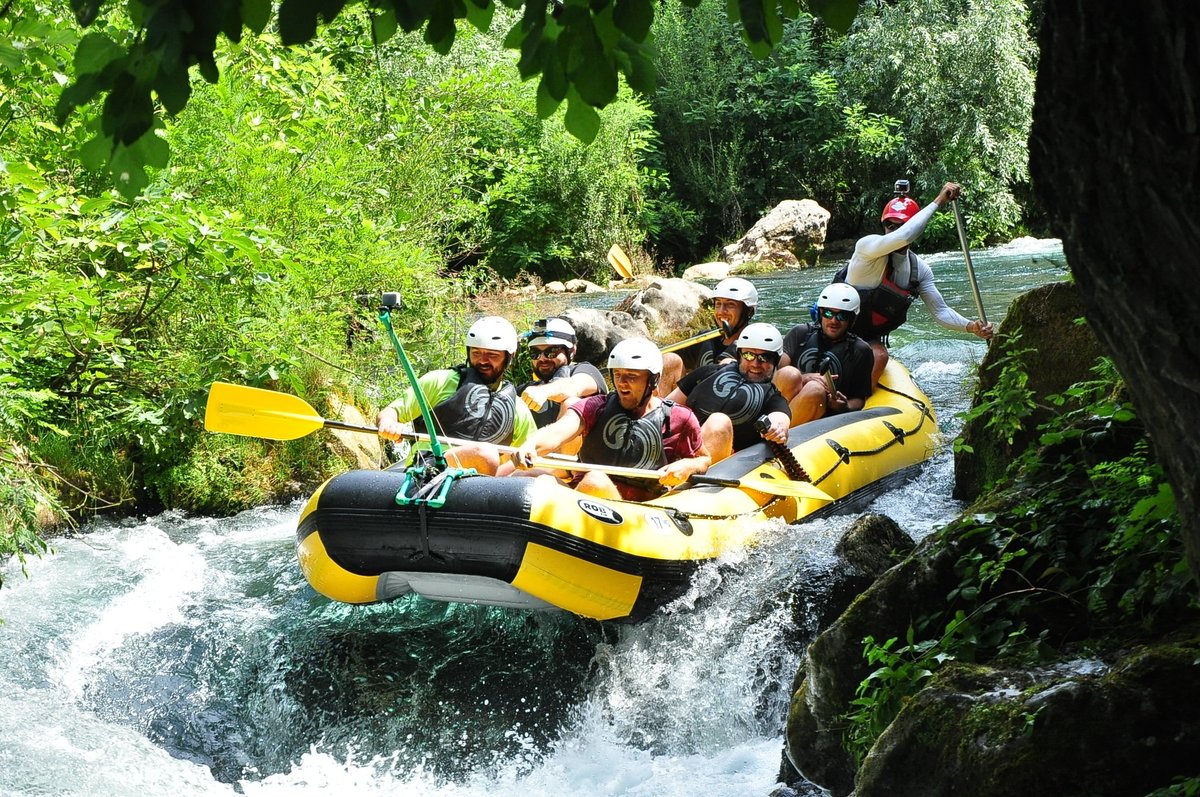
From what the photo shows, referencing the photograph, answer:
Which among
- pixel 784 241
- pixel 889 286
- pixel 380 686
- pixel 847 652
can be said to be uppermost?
pixel 889 286

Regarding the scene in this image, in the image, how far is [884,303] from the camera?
7.59 m

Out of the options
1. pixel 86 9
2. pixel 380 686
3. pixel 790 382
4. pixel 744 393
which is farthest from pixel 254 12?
pixel 790 382

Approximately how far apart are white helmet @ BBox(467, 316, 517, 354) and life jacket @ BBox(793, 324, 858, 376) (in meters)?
2.40

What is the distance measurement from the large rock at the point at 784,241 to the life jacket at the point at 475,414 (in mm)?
14557

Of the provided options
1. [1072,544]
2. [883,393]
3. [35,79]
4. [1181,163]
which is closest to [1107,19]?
[1181,163]

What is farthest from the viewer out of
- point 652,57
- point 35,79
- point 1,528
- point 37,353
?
point 37,353

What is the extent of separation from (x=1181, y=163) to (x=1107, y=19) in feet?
0.55

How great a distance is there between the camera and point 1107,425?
3279 mm

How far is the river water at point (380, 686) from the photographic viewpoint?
4.24 metres

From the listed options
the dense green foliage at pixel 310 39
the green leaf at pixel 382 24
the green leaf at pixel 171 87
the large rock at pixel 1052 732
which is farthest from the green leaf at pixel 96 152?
the large rock at pixel 1052 732

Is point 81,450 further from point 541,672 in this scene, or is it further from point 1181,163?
point 1181,163

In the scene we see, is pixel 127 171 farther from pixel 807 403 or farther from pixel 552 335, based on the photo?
pixel 807 403

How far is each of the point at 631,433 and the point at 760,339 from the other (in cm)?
114

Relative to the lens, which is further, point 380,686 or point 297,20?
point 380,686
